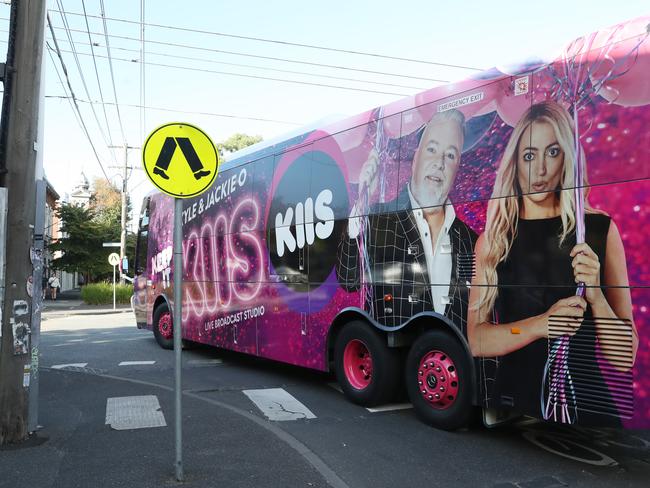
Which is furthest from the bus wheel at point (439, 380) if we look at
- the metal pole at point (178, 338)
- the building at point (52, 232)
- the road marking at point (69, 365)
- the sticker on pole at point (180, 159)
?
the building at point (52, 232)

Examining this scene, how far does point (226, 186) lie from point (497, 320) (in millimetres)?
5920

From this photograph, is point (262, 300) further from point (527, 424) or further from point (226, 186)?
point (527, 424)

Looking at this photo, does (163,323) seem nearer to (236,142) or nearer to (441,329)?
(441,329)

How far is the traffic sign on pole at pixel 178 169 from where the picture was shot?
14.8 feet

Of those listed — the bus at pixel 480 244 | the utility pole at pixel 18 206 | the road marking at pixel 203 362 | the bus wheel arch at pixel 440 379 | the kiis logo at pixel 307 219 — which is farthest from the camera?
the road marking at pixel 203 362

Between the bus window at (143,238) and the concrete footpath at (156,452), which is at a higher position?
the bus window at (143,238)

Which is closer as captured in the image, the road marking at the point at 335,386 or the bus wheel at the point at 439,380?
the bus wheel at the point at 439,380

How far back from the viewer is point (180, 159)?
15.3 feet

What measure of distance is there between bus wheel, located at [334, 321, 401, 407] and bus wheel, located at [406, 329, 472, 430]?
1.02 ft

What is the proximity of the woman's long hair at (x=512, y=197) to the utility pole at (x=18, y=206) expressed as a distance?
4.18 metres

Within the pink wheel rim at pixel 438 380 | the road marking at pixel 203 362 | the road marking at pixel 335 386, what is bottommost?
the road marking at pixel 335 386

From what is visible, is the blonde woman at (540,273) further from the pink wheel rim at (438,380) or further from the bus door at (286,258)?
the bus door at (286,258)

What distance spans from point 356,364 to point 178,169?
3643 mm

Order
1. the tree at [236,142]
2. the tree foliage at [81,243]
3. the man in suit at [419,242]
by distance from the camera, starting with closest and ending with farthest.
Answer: the man in suit at [419,242] → the tree foliage at [81,243] → the tree at [236,142]
